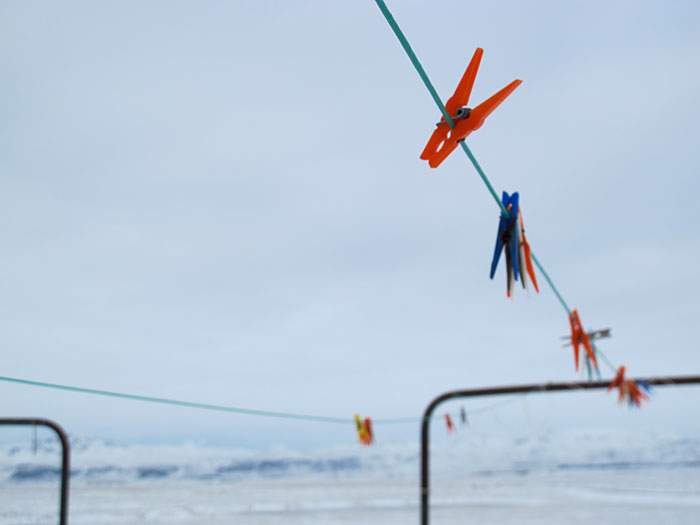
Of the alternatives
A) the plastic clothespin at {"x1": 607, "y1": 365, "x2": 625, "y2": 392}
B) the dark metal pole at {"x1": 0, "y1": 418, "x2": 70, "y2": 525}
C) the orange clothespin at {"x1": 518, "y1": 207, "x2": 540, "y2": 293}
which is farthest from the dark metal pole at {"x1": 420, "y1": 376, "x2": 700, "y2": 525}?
the dark metal pole at {"x1": 0, "y1": 418, "x2": 70, "y2": 525}

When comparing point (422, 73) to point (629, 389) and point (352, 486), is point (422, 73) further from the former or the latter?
point (352, 486)

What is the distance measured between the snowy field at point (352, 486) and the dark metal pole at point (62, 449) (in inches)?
231

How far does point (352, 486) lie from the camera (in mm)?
21344

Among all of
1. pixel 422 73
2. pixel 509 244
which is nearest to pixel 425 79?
pixel 422 73

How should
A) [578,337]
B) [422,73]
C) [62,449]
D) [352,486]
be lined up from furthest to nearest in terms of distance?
[352,486] → [578,337] → [62,449] → [422,73]

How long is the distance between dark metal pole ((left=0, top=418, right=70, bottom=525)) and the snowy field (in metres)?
5.86

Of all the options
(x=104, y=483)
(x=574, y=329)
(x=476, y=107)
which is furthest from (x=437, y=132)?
(x=104, y=483)

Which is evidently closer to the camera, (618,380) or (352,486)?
(618,380)

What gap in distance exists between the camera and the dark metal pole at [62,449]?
8.38 ft

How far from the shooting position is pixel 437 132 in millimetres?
1940

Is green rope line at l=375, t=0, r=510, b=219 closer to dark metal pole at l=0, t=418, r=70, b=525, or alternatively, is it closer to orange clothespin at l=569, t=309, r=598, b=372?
orange clothespin at l=569, t=309, r=598, b=372

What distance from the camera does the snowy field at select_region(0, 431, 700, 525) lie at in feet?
47.1

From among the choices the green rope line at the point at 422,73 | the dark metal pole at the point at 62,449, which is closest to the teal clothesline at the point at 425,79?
the green rope line at the point at 422,73

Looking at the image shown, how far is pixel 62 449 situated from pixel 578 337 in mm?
2746
